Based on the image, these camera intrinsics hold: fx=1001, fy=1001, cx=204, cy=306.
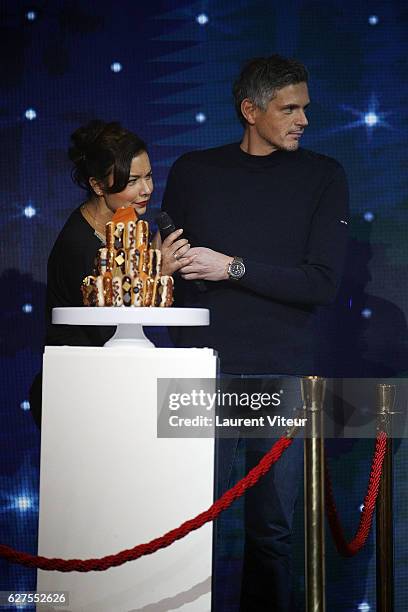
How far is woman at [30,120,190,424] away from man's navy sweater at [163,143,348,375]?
0.73 ft

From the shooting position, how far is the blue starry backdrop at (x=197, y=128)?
4.76m

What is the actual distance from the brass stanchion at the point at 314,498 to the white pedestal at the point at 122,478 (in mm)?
327

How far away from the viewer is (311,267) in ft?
14.0

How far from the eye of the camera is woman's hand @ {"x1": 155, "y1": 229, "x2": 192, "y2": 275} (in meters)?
4.20

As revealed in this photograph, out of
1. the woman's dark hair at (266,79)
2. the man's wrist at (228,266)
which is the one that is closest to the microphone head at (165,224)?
the man's wrist at (228,266)

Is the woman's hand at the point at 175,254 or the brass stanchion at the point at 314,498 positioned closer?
the brass stanchion at the point at 314,498

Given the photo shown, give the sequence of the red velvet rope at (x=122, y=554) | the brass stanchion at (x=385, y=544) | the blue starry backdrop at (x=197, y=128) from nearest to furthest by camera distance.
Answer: the red velvet rope at (x=122, y=554), the brass stanchion at (x=385, y=544), the blue starry backdrop at (x=197, y=128)

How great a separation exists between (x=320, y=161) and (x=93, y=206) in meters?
1.06

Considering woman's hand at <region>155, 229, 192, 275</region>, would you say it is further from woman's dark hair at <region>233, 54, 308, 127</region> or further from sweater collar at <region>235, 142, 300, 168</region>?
woman's dark hair at <region>233, 54, 308, 127</region>

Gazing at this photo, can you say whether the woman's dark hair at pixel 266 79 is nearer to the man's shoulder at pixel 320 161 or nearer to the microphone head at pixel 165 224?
the man's shoulder at pixel 320 161

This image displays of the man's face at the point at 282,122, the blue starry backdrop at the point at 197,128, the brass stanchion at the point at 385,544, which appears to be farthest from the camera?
the blue starry backdrop at the point at 197,128

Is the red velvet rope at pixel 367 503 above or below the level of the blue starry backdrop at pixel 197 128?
below

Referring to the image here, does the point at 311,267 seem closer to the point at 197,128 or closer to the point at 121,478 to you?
the point at 197,128

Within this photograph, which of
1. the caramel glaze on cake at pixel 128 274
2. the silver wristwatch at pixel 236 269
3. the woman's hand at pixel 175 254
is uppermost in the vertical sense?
the woman's hand at pixel 175 254
